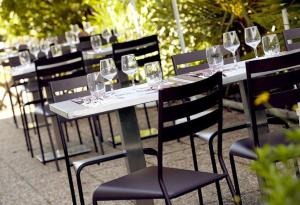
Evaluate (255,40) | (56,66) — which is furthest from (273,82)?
(56,66)

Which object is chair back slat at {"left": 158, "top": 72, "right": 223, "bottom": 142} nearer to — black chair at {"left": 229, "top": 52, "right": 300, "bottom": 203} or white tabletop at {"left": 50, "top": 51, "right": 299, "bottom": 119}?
black chair at {"left": 229, "top": 52, "right": 300, "bottom": 203}

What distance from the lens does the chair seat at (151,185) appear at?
2995 mm

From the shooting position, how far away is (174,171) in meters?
3.29

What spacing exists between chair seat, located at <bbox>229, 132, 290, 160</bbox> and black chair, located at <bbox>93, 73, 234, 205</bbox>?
25 centimetres

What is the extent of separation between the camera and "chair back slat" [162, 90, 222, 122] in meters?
3.00

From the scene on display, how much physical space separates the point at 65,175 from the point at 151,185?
2.99 m

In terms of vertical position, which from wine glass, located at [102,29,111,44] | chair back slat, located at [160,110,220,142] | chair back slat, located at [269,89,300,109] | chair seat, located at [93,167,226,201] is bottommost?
chair seat, located at [93,167,226,201]

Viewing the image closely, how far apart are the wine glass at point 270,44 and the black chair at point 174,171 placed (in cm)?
86

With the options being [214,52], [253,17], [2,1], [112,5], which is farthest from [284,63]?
[2,1]

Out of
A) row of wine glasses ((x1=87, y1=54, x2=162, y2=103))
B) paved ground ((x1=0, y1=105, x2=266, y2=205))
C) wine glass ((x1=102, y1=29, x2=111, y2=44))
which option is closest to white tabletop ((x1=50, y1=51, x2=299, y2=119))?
row of wine glasses ((x1=87, y1=54, x2=162, y2=103))

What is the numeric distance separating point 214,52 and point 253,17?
9.43 feet

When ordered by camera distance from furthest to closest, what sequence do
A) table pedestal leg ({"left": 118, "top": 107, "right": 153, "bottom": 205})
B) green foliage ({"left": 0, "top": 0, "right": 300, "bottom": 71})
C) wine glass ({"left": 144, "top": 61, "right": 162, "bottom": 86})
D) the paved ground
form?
green foliage ({"left": 0, "top": 0, "right": 300, "bottom": 71}) → the paved ground → wine glass ({"left": 144, "top": 61, "right": 162, "bottom": 86}) → table pedestal leg ({"left": 118, "top": 107, "right": 153, "bottom": 205})

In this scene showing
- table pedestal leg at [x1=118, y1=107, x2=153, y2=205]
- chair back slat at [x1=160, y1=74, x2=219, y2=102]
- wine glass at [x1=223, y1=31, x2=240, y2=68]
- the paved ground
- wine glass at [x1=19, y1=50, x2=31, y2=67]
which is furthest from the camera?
wine glass at [x1=19, y1=50, x2=31, y2=67]

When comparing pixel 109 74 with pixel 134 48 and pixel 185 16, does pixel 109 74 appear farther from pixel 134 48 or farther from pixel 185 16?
pixel 185 16
